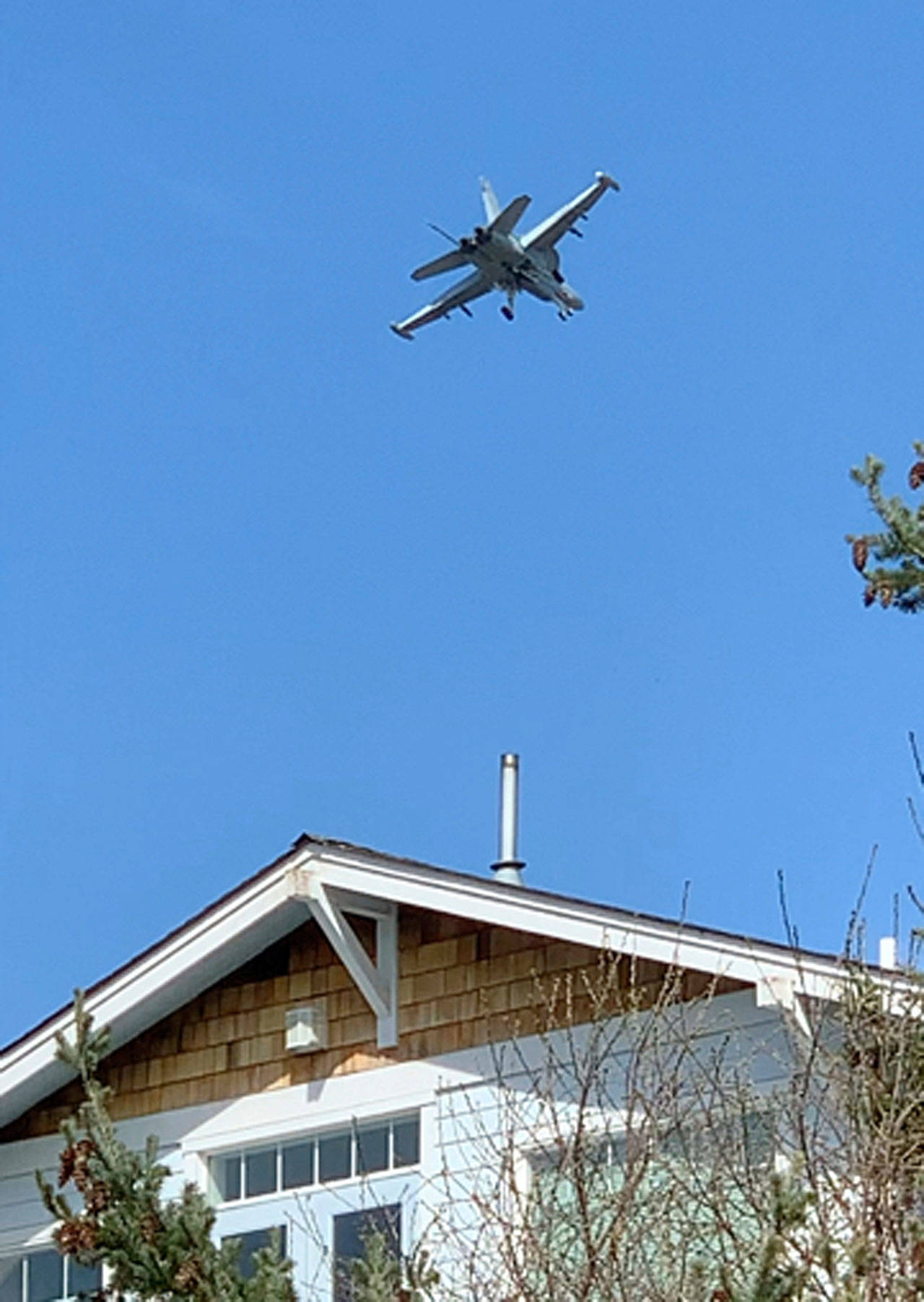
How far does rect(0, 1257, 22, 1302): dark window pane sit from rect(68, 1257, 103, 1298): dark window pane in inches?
15.0

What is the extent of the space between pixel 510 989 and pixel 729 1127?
3.05 m

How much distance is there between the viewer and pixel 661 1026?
13031mm

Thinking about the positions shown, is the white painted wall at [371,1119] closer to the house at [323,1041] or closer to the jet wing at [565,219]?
the house at [323,1041]

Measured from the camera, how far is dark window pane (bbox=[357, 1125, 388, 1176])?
1511 cm

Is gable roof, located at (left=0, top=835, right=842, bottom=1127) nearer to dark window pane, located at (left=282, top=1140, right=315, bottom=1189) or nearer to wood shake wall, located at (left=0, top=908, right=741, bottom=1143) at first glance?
wood shake wall, located at (left=0, top=908, right=741, bottom=1143)

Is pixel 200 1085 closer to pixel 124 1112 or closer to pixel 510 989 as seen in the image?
pixel 124 1112

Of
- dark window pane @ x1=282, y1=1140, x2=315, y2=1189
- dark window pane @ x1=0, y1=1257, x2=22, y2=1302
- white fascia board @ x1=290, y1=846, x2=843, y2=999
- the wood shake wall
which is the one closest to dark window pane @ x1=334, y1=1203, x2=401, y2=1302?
dark window pane @ x1=282, y1=1140, x2=315, y2=1189

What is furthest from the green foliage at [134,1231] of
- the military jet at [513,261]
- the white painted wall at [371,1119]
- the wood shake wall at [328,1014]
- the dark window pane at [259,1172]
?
the military jet at [513,261]

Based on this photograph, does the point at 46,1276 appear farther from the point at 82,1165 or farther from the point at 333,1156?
the point at 82,1165

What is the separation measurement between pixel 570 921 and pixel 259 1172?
2681mm

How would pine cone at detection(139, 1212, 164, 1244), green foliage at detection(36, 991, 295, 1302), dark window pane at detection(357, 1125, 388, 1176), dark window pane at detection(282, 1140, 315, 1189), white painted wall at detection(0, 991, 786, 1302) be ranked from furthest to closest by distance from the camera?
dark window pane at detection(282, 1140, 315, 1189) → dark window pane at detection(357, 1125, 388, 1176) → white painted wall at detection(0, 991, 786, 1302) → pine cone at detection(139, 1212, 164, 1244) → green foliage at detection(36, 991, 295, 1302)

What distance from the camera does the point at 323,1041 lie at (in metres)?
15.6

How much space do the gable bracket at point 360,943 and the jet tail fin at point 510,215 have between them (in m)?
25.5

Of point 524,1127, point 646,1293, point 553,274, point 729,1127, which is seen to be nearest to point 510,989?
point 524,1127
